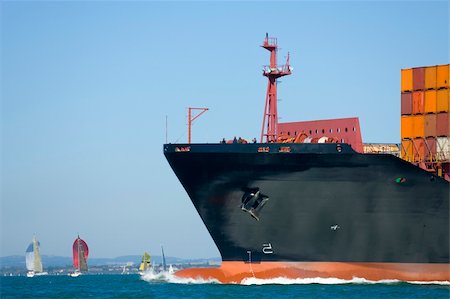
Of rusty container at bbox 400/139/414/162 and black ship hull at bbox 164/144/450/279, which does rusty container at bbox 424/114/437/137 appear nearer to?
rusty container at bbox 400/139/414/162

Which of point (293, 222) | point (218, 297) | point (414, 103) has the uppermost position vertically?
point (414, 103)

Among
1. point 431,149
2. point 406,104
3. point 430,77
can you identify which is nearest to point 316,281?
point 431,149

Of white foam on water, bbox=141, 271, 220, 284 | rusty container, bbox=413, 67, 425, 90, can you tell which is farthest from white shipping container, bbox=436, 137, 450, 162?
white foam on water, bbox=141, 271, 220, 284

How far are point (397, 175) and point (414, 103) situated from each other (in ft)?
26.3

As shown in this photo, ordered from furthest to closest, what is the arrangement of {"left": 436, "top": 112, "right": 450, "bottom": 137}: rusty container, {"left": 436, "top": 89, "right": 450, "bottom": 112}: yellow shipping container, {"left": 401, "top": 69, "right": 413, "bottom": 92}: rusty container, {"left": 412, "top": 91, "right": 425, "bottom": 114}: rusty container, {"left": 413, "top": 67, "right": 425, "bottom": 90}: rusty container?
{"left": 401, "top": 69, "right": 413, "bottom": 92}: rusty container < {"left": 413, "top": 67, "right": 425, "bottom": 90}: rusty container < {"left": 412, "top": 91, "right": 425, "bottom": 114}: rusty container < {"left": 436, "top": 89, "right": 450, "bottom": 112}: yellow shipping container < {"left": 436, "top": 112, "right": 450, "bottom": 137}: rusty container

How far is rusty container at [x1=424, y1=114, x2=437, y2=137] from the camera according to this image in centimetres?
7231

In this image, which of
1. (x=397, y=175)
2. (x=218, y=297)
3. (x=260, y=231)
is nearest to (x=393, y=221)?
(x=397, y=175)

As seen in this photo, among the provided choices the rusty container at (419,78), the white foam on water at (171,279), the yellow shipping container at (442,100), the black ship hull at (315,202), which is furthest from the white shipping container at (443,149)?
the white foam on water at (171,279)

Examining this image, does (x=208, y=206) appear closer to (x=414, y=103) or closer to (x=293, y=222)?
(x=293, y=222)

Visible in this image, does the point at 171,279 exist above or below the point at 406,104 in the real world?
below

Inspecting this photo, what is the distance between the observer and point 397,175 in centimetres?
6744

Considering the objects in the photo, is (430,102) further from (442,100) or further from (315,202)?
(315,202)

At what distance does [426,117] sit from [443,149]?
2574 millimetres

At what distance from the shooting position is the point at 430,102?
72562mm
